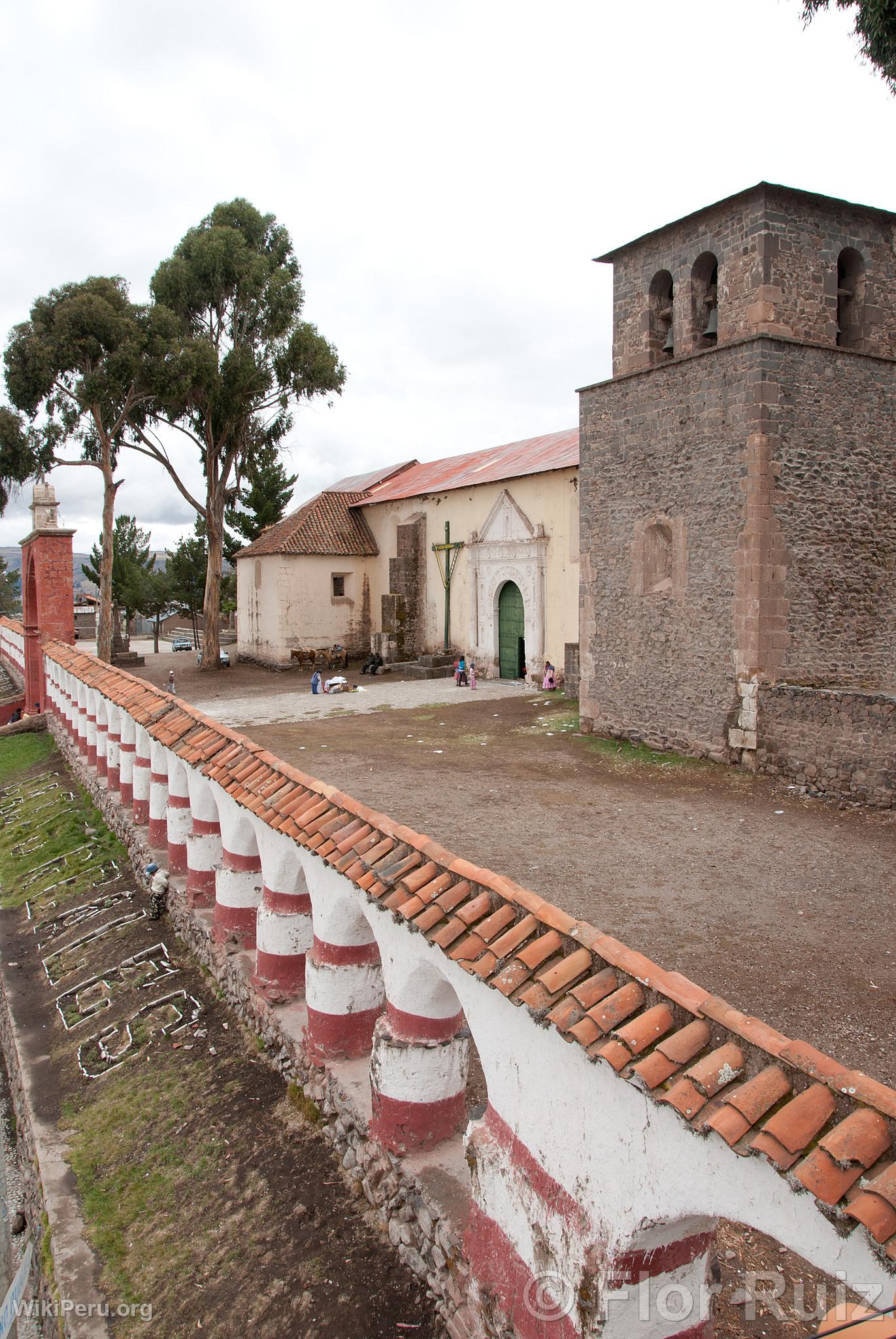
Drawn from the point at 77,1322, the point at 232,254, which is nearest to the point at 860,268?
the point at 77,1322

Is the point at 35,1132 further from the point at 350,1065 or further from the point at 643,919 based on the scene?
the point at 643,919

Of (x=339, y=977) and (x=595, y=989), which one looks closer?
(x=595, y=989)

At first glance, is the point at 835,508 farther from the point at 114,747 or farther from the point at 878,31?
the point at 114,747

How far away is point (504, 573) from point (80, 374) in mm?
11544

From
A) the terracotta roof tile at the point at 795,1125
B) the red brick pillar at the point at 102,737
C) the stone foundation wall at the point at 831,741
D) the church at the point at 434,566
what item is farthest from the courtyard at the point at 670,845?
the church at the point at 434,566

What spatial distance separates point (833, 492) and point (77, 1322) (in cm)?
1151

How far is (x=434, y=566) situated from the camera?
24312 millimetres

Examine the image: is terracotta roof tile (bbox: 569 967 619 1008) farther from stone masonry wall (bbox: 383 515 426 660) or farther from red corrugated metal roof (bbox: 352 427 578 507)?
stone masonry wall (bbox: 383 515 426 660)

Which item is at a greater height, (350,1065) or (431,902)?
(431,902)

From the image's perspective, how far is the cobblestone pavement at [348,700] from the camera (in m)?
17.4

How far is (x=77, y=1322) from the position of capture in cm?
384

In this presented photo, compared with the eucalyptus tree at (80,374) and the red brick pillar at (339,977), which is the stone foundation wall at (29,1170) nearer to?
the red brick pillar at (339,977)

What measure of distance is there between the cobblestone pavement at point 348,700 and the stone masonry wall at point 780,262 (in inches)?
356

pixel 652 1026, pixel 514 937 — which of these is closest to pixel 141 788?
pixel 514 937
